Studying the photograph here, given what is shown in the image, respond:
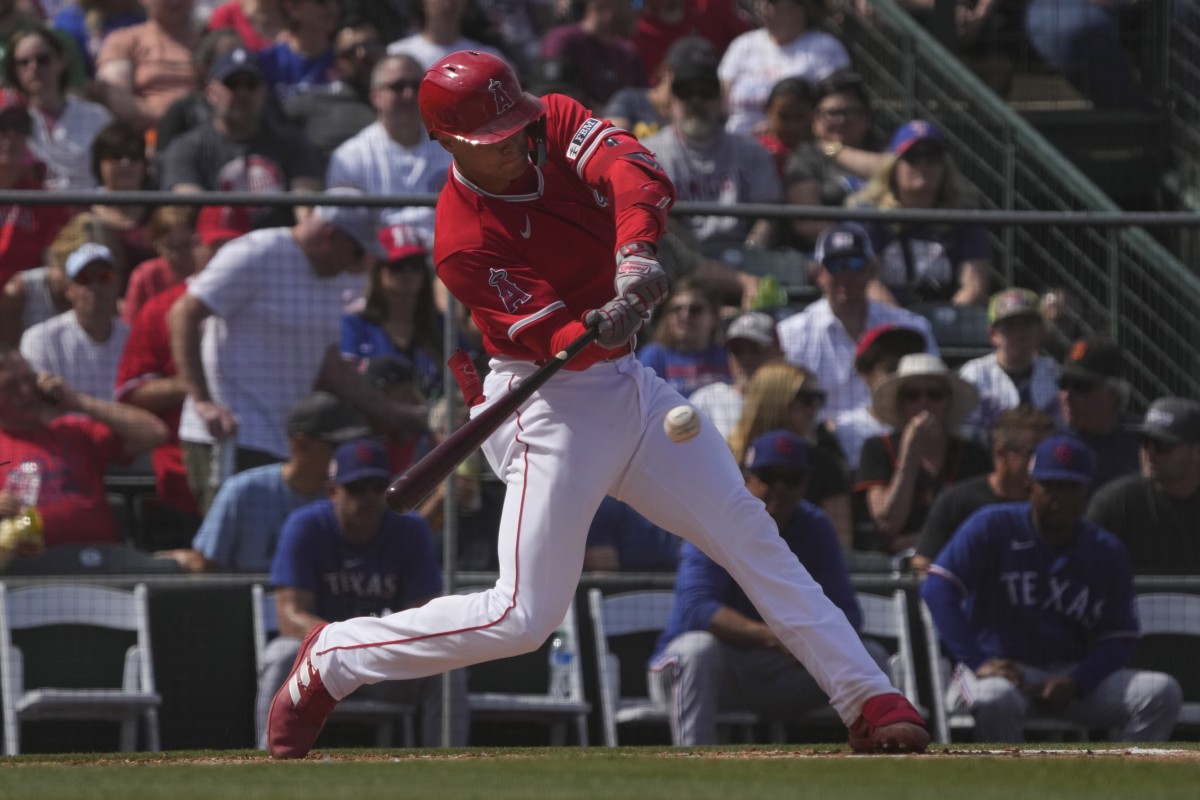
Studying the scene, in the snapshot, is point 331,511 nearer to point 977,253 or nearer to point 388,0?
point 977,253

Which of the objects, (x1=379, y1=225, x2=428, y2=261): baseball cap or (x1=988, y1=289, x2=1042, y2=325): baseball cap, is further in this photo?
(x1=988, y1=289, x2=1042, y2=325): baseball cap

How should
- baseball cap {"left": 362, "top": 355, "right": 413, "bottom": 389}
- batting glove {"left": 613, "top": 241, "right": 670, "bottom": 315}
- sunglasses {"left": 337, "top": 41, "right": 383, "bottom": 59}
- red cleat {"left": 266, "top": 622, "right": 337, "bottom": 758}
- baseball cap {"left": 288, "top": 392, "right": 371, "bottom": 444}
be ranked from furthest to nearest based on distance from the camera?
sunglasses {"left": 337, "top": 41, "right": 383, "bottom": 59}, baseball cap {"left": 362, "top": 355, "right": 413, "bottom": 389}, baseball cap {"left": 288, "top": 392, "right": 371, "bottom": 444}, red cleat {"left": 266, "top": 622, "right": 337, "bottom": 758}, batting glove {"left": 613, "top": 241, "right": 670, "bottom": 315}

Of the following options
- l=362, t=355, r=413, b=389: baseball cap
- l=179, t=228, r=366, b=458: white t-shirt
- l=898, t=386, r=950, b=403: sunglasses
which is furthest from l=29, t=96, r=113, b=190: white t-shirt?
l=898, t=386, r=950, b=403: sunglasses

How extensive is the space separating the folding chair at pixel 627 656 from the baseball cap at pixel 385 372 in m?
1.17

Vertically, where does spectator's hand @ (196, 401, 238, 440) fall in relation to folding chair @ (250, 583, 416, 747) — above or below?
above

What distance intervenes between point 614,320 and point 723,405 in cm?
305

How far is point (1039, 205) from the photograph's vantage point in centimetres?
1045

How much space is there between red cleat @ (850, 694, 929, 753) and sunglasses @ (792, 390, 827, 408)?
2.64 metres

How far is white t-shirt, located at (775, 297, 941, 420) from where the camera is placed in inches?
306

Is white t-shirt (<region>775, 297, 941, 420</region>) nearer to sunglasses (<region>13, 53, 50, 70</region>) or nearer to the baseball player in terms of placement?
the baseball player

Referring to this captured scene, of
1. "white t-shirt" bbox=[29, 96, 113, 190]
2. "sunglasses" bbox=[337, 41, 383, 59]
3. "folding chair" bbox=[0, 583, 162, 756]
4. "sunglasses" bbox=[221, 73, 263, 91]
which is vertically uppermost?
"sunglasses" bbox=[337, 41, 383, 59]

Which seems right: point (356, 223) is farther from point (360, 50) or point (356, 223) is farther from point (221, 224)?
point (360, 50)

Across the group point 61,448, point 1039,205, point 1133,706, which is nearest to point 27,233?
point 61,448

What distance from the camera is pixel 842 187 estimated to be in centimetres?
996
